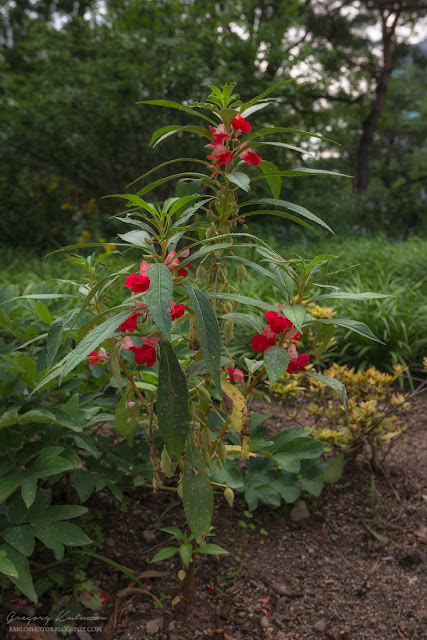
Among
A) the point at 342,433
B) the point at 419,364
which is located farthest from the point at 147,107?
the point at 342,433

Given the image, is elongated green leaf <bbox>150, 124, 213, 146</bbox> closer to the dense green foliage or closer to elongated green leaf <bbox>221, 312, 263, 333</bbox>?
elongated green leaf <bbox>221, 312, 263, 333</bbox>

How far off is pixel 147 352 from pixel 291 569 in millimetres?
935

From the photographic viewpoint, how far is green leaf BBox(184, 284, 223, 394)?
80cm

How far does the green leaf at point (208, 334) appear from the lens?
0.80 m

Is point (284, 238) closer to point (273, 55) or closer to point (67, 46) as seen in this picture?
point (273, 55)

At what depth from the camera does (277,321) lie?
0.98m

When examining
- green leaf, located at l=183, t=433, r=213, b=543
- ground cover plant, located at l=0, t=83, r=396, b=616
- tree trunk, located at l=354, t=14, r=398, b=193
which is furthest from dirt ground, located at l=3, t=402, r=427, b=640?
tree trunk, located at l=354, t=14, r=398, b=193

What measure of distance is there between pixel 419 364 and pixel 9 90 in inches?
229

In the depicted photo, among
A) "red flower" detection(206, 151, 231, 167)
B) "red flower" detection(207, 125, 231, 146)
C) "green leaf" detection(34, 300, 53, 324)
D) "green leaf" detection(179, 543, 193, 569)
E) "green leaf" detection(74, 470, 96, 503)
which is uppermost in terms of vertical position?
"red flower" detection(207, 125, 231, 146)

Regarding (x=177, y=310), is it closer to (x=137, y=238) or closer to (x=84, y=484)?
(x=137, y=238)

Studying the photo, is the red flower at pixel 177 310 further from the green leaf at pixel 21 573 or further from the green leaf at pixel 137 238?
the green leaf at pixel 21 573

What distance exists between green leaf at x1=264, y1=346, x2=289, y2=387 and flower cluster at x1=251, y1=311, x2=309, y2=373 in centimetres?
5

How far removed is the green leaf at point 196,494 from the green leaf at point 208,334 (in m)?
0.26

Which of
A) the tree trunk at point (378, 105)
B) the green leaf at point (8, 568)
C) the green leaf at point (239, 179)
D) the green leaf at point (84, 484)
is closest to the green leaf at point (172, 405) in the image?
the green leaf at point (239, 179)
